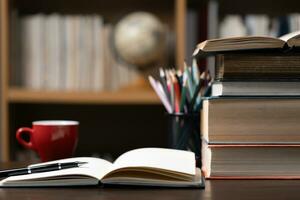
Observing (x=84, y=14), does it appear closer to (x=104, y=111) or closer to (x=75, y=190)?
(x=104, y=111)

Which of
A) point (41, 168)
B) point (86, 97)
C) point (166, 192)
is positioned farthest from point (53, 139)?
point (86, 97)

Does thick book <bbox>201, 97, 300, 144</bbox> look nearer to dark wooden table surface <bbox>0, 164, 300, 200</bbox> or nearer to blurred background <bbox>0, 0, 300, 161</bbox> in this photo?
dark wooden table surface <bbox>0, 164, 300, 200</bbox>

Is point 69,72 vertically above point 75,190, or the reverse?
point 69,72

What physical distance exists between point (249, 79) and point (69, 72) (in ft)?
3.86

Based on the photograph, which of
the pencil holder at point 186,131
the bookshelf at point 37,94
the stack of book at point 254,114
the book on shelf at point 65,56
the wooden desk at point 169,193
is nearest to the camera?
the wooden desk at point 169,193

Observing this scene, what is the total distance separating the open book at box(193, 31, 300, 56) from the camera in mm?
823

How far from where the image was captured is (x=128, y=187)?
0.79 meters

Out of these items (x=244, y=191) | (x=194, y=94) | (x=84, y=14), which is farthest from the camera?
(x=84, y=14)

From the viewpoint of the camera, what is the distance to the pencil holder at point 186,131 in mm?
998

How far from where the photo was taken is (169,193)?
0.75 meters

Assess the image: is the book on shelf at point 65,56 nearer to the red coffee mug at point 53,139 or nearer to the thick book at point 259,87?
the red coffee mug at point 53,139

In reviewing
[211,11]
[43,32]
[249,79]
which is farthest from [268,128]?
[43,32]

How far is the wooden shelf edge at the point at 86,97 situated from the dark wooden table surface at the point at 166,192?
1.07 m

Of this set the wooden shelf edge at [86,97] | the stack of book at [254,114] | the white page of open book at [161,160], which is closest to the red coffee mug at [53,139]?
the white page of open book at [161,160]
